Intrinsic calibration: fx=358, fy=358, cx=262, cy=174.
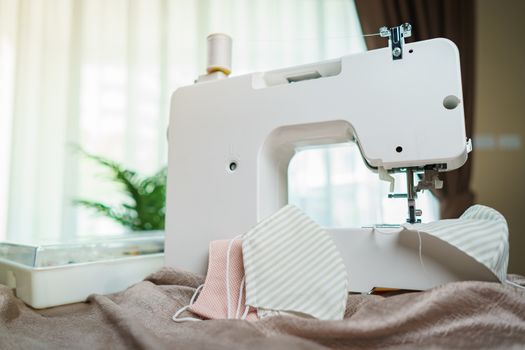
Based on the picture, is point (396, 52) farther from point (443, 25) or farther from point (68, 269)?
point (443, 25)

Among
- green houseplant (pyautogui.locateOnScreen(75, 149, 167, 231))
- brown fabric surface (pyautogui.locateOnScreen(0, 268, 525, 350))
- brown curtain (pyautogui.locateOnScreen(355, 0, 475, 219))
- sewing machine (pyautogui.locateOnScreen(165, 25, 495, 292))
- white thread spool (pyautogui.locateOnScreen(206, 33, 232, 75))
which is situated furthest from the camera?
brown curtain (pyautogui.locateOnScreen(355, 0, 475, 219))

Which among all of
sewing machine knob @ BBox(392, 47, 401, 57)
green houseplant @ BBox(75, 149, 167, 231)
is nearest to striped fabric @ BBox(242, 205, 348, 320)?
sewing machine knob @ BBox(392, 47, 401, 57)

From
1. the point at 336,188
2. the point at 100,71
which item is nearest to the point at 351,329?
the point at 336,188

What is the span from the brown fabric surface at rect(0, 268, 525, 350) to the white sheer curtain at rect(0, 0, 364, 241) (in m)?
1.41

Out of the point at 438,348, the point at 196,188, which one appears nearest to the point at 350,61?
the point at 196,188

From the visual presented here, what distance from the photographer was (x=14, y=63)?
1.82 metres

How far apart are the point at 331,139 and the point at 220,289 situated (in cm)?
45

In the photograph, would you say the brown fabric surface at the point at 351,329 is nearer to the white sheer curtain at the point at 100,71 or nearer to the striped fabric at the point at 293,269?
the striped fabric at the point at 293,269

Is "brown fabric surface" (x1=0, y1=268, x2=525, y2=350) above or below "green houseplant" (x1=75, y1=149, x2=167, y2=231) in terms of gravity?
below

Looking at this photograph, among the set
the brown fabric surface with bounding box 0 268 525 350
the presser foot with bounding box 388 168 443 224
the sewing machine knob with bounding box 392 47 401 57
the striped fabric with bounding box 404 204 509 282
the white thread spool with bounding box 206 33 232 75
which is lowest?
the brown fabric surface with bounding box 0 268 525 350

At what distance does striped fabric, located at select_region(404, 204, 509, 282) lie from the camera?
624mm

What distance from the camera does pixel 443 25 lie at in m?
2.09

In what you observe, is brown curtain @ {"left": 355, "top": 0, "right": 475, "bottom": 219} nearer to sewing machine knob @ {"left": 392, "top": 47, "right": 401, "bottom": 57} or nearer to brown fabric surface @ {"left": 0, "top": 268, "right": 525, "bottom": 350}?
sewing machine knob @ {"left": 392, "top": 47, "right": 401, "bottom": 57}

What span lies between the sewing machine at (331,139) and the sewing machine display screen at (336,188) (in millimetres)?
1046
